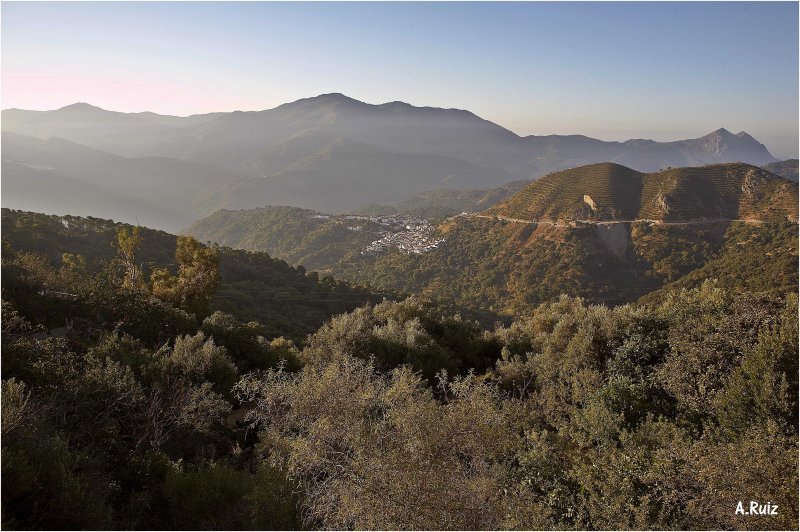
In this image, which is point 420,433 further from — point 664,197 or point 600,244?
point 664,197

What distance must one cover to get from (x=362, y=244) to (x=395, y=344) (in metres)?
77.9

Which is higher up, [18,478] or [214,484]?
[18,478]

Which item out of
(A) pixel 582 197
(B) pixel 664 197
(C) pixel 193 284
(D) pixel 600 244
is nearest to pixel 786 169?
(B) pixel 664 197

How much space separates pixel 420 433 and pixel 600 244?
64253mm

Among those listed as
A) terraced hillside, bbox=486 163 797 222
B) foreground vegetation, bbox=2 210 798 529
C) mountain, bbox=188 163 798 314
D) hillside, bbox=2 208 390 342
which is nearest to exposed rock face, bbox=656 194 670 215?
terraced hillside, bbox=486 163 797 222

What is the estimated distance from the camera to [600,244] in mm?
63688

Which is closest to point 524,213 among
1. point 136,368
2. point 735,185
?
point 735,185

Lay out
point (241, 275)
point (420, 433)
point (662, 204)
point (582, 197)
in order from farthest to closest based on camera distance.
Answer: point (582, 197)
point (662, 204)
point (241, 275)
point (420, 433)

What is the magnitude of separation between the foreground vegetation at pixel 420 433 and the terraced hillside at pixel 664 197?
61253 millimetres

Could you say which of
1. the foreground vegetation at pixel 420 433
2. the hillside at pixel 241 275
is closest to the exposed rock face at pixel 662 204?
the hillside at pixel 241 275

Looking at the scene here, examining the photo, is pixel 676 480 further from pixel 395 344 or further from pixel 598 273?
pixel 598 273

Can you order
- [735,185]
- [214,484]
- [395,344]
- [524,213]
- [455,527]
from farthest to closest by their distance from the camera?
[524,213], [735,185], [395,344], [214,484], [455,527]

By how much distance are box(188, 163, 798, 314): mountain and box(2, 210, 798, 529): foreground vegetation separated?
35.1 metres

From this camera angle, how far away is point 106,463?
8.75 m
